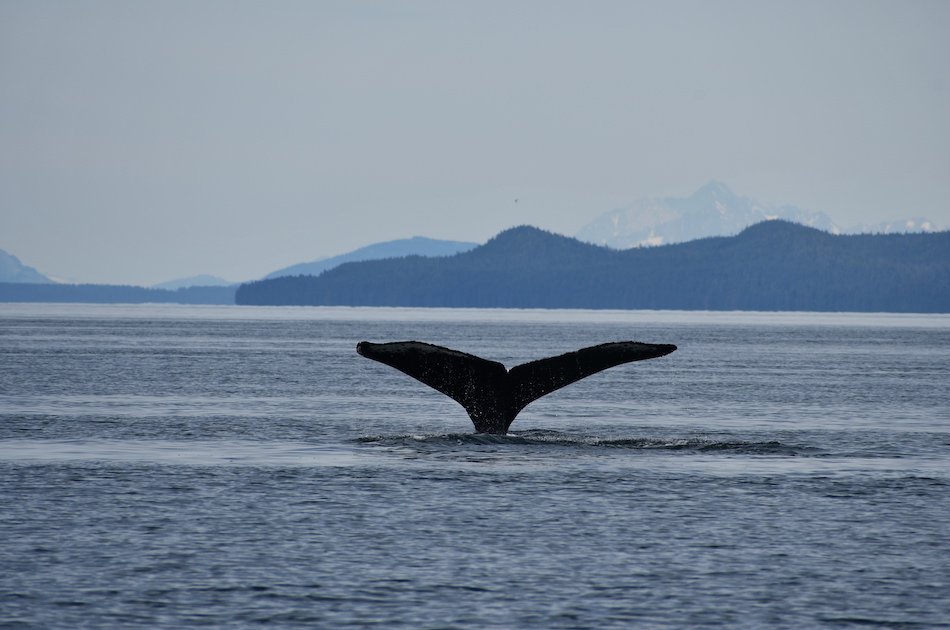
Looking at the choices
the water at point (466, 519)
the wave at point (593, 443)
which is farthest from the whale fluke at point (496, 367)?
the wave at point (593, 443)

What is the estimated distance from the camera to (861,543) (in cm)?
1664

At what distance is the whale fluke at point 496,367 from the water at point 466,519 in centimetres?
129

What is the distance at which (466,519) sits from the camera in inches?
711

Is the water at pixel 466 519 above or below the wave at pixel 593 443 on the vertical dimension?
below

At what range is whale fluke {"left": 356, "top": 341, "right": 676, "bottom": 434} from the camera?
21.1m

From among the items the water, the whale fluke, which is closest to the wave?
the water

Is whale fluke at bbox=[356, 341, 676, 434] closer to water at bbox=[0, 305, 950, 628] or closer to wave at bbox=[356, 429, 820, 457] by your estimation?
water at bbox=[0, 305, 950, 628]

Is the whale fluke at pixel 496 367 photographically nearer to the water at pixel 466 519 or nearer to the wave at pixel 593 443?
the water at pixel 466 519

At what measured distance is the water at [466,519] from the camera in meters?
13.3

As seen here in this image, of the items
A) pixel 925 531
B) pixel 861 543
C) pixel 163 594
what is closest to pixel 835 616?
pixel 861 543

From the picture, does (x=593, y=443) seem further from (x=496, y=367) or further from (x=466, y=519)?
(x=466, y=519)

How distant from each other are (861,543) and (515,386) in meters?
7.59

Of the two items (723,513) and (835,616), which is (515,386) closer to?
(723,513)

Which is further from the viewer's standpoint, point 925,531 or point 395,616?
point 925,531
